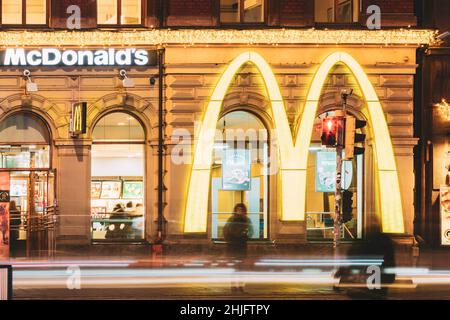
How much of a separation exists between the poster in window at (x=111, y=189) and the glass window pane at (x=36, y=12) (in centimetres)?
537

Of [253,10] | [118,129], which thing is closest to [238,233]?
[118,129]

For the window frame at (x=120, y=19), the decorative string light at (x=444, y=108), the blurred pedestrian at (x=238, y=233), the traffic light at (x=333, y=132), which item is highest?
the window frame at (x=120, y=19)

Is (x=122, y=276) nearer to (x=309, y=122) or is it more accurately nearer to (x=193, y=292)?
(x=193, y=292)

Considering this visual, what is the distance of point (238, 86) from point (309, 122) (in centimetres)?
245

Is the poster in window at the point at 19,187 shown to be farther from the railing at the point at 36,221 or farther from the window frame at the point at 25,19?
the window frame at the point at 25,19

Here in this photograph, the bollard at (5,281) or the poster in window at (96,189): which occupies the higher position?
the poster in window at (96,189)

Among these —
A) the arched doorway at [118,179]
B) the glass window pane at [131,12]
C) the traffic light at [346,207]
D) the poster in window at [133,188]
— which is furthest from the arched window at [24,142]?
the traffic light at [346,207]

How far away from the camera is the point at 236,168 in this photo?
95.5ft

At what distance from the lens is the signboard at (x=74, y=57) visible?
28.6 meters

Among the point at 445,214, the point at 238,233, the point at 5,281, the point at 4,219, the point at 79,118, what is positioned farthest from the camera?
the point at 445,214

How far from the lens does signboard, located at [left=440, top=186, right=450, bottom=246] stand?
93.1 feet

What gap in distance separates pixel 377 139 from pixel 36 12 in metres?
11.2

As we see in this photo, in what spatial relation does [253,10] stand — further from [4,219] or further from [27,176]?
[4,219]

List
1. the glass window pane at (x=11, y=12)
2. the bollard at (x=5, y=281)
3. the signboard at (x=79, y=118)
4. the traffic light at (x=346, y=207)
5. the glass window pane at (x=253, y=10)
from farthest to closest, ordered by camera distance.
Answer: the glass window pane at (x=253, y=10) → the glass window pane at (x=11, y=12) → the signboard at (x=79, y=118) → the traffic light at (x=346, y=207) → the bollard at (x=5, y=281)
